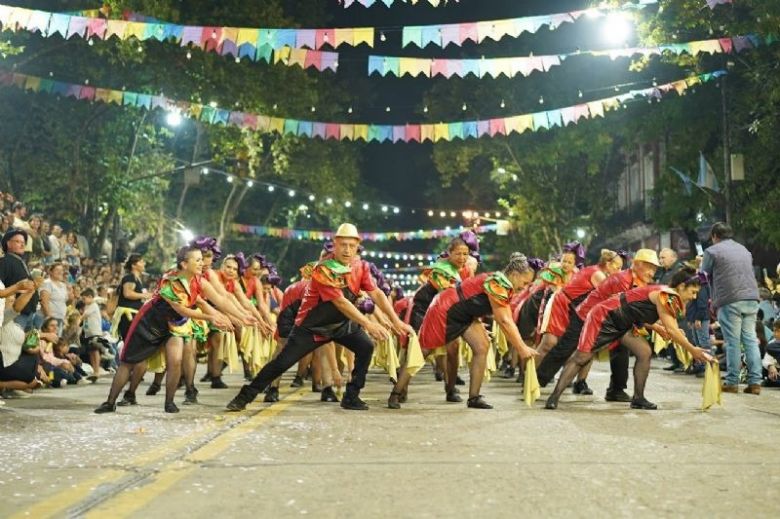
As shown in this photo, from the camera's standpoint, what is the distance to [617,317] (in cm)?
A: 1051

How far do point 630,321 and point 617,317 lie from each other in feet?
0.42

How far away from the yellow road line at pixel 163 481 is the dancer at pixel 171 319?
1.91 meters

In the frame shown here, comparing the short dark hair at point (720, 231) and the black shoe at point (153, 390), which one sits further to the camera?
the short dark hair at point (720, 231)

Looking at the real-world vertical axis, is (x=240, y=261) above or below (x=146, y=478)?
above

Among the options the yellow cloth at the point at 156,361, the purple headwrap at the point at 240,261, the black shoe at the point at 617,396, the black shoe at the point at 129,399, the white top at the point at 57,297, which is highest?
the purple headwrap at the point at 240,261

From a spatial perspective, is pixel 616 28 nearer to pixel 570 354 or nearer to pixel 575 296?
pixel 575 296

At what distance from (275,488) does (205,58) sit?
74.4 ft

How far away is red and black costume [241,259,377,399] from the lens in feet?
32.3

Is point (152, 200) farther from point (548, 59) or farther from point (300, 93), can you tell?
point (548, 59)

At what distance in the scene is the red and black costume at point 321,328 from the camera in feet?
32.3

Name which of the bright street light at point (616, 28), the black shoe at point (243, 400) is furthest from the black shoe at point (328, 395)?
the bright street light at point (616, 28)

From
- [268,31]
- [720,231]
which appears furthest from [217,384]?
[720,231]

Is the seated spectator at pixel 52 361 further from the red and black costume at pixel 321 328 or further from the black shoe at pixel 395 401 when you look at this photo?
the black shoe at pixel 395 401

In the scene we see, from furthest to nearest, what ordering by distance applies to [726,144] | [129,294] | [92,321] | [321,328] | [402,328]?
[726,144] < [92,321] < [129,294] < [402,328] < [321,328]
